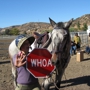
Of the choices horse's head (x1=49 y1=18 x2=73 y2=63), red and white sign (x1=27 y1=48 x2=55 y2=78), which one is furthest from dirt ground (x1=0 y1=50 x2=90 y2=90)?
red and white sign (x1=27 y1=48 x2=55 y2=78)

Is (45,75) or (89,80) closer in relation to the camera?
(45,75)

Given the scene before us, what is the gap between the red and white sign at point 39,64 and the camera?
2.75m

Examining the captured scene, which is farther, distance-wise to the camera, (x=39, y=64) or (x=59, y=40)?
(x=59, y=40)

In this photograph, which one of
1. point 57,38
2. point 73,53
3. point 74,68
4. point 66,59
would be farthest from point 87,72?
point 73,53

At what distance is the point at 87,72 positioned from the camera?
775 centimetres

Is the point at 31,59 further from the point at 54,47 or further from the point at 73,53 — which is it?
the point at 73,53

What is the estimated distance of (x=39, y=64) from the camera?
2795 mm

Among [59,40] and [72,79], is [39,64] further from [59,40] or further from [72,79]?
[72,79]

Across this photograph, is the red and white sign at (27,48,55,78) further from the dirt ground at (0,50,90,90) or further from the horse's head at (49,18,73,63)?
the dirt ground at (0,50,90,90)

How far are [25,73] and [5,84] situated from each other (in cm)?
359

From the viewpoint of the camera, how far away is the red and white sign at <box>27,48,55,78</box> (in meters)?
2.75

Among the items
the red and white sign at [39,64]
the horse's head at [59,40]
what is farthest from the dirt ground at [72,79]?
the red and white sign at [39,64]

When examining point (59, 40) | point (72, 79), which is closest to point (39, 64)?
point (59, 40)

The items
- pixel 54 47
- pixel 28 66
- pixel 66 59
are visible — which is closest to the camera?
pixel 28 66
